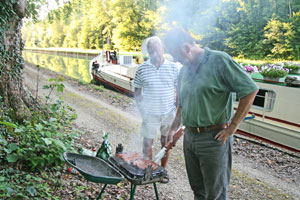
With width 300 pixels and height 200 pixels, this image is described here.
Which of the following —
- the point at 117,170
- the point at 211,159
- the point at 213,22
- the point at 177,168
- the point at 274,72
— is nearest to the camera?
the point at 211,159

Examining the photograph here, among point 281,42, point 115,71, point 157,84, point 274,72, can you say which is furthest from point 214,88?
point 281,42

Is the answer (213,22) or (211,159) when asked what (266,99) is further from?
(211,159)

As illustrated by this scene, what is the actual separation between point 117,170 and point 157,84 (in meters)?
1.45

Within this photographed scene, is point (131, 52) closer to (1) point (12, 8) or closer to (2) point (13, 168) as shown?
(1) point (12, 8)

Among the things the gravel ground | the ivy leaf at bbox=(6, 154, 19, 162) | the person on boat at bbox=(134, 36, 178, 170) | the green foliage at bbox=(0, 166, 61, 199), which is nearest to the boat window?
the gravel ground

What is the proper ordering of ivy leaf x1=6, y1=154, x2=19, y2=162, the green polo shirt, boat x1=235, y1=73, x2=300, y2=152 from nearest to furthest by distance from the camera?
the green polo shirt
ivy leaf x1=6, y1=154, x2=19, y2=162
boat x1=235, y1=73, x2=300, y2=152

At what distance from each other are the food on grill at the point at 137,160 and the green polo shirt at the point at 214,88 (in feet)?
2.40

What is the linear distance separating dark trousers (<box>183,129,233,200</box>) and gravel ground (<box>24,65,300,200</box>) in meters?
1.50

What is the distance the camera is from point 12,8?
13.6 ft

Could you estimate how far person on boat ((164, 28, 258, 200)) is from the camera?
1.91 m

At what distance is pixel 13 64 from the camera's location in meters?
4.29

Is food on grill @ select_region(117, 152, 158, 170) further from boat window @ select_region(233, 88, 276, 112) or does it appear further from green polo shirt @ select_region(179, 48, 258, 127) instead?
boat window @ select_region(233, 88, 276, 112)

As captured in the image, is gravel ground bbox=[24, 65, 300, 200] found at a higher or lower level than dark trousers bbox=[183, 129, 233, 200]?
lower

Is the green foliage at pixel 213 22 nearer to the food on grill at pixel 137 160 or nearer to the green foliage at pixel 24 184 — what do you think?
the food on grill at pixel 137 160
